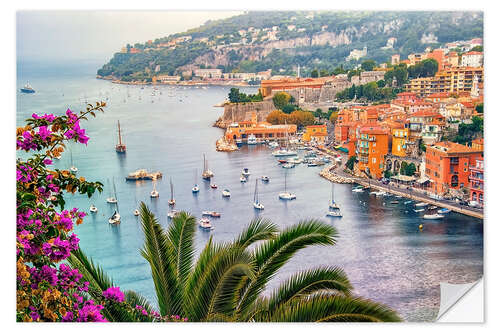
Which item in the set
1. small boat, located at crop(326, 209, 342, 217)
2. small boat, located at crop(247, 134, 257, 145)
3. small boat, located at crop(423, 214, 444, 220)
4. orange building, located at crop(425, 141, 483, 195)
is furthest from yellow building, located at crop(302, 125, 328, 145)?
small boat, located at crop(423, 214, 444, 220)

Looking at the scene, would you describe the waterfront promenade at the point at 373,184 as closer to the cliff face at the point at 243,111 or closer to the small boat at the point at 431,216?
the small boat at the point at 431,216

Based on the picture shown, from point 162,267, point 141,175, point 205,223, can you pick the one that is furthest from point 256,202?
point 162,267

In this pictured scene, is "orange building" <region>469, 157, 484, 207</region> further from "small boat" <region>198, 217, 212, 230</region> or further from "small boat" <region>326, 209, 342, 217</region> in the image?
"small boat" <region>198, 217, 212, 230</region>

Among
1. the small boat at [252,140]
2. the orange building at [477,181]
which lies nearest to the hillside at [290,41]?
the small boat at [252,140]

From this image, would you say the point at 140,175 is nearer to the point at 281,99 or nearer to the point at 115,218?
the point at 115,218
